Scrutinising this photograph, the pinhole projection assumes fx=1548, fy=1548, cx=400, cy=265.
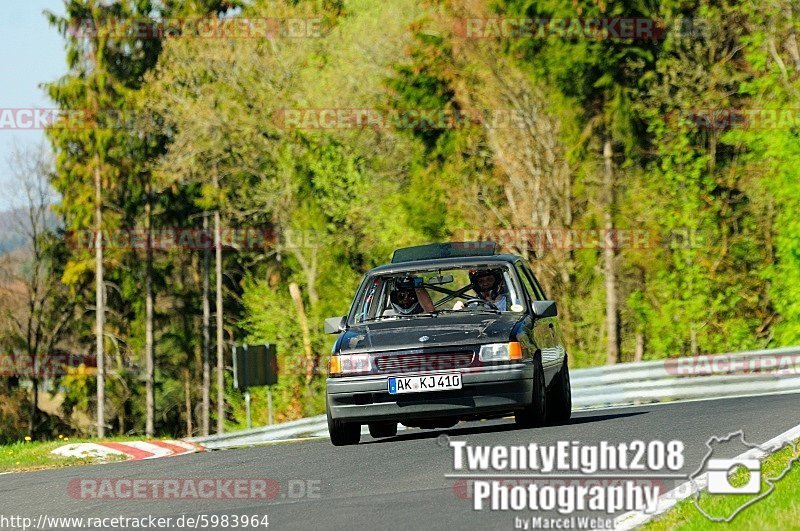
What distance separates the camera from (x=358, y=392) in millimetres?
13750

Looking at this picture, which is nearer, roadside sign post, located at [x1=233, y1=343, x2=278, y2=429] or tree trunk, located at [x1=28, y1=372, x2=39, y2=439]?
roadside sign post, located at [x1=233, y1=343, x2=278, y2=429]

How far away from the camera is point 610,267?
41.9 meters

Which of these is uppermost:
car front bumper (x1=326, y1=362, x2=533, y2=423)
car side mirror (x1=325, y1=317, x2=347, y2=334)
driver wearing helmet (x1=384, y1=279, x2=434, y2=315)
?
driver wearing helmet (x1=384, y1=279, x2=434, y2=315)

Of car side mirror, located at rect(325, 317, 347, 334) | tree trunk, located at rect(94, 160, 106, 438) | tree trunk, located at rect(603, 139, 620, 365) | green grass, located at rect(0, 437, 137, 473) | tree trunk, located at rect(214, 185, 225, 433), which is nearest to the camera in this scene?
car side mirror, located at rect(325, 317, 347, 334)

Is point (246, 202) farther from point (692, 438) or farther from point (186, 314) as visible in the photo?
point (692, 438)

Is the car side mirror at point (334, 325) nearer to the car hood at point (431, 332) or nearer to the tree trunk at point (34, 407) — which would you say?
the car hood at point (431, 332)

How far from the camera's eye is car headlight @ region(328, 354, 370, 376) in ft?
45.4

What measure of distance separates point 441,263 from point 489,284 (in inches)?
20.8

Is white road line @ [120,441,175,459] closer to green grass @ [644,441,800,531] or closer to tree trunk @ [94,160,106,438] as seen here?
green grass @ [644,441,800,531]

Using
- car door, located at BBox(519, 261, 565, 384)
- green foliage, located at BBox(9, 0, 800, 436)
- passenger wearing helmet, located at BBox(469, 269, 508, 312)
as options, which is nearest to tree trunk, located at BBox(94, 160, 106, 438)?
green foliage, located at BBox(9, 0, 800, 436)

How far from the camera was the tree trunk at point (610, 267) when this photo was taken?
1650 inches

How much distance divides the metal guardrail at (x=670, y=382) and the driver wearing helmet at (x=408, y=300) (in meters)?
7.49

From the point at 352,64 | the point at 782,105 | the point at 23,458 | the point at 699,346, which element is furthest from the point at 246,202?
the point at 23,458

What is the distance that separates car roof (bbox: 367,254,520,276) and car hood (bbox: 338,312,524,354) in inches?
26.0
